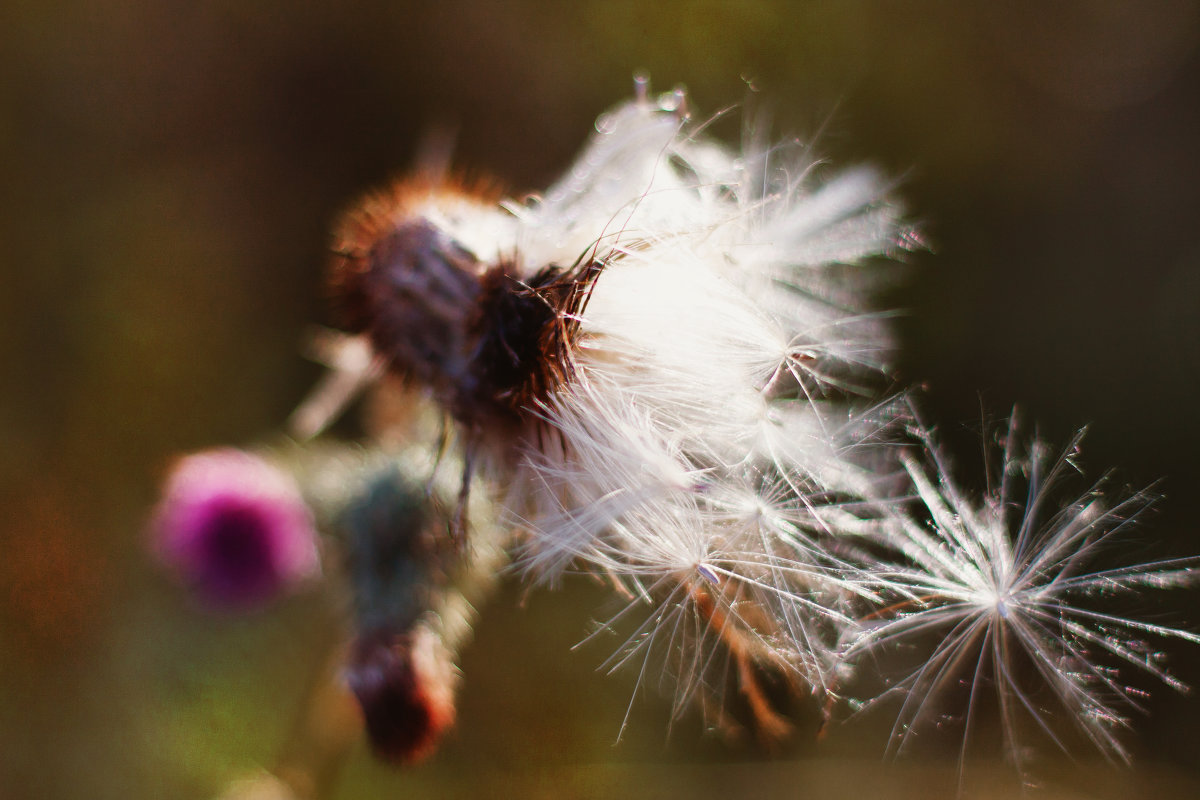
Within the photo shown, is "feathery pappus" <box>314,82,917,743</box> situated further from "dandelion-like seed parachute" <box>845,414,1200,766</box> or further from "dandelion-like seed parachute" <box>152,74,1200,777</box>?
"dandelion-like seed parachute" <box>845,414,1200,766</box>

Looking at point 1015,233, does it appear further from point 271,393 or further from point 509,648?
point 271,393

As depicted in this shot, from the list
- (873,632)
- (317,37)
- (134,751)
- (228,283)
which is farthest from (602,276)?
(317,37)

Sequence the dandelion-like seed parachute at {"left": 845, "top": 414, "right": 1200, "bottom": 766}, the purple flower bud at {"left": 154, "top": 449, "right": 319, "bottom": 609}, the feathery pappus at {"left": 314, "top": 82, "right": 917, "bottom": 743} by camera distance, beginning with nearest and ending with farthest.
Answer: the dandelion-like seed parachute at {"left": 845, "top": 414, "right": 1200, "bottom": 766} → the feathery pappus at {"left": 314, "top": 82, "right": 917, "bottom": 743} → the purple flower bud at {"left": 154, "top": 449, "right": 319, "bottom": 609}

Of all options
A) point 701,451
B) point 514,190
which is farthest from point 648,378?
point 514,190

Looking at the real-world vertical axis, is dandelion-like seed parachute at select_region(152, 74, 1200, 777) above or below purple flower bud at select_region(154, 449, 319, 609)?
above

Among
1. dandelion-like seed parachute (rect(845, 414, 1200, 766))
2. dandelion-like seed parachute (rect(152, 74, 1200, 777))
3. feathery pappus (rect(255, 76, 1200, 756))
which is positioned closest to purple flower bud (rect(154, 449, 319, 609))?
dandelion-like seed parachute (rect(152, 74, 1200, 777))
